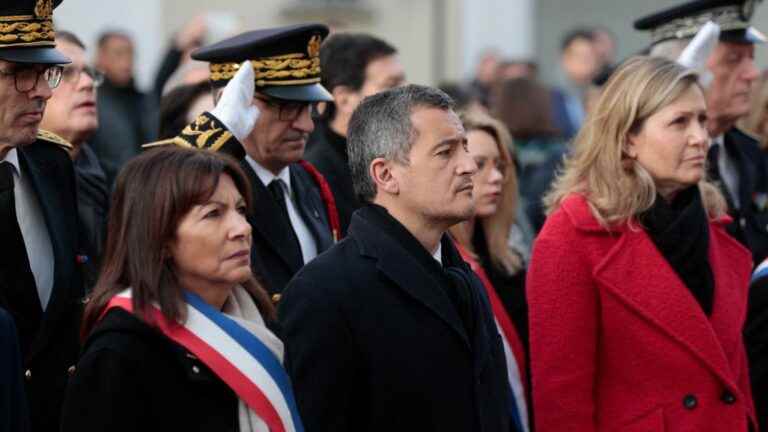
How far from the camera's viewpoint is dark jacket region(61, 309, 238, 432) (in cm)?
385

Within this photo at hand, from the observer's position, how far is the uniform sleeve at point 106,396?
384cm

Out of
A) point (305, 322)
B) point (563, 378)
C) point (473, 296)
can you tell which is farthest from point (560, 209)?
point (305, 322)

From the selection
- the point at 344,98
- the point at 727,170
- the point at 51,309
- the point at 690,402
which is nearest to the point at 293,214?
the point at 51,309

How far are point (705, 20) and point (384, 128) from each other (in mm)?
2866

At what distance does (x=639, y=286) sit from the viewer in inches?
199

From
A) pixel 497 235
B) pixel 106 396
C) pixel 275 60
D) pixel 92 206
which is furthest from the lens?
pixel 497 235

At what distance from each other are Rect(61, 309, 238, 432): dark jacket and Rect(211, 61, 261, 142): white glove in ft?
3.92

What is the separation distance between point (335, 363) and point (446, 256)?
56 centimetres

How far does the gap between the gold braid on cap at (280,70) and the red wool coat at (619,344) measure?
3.34 feet

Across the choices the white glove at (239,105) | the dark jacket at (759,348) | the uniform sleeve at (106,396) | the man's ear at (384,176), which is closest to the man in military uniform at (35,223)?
the white glove at (239,105)

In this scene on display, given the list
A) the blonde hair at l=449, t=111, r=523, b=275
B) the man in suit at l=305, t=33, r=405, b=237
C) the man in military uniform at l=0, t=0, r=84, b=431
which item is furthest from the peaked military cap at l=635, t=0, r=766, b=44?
the man in military uniform at l=0, t=0, r=84, b=431

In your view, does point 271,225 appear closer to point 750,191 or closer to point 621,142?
point 621,142

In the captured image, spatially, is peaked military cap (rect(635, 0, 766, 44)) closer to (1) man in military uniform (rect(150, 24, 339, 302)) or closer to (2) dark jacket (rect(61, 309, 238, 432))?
(1) man in military uniform (rect(150, 24, 339, 302))

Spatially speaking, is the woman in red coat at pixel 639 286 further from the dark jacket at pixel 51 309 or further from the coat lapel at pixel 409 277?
the dark jacket at pixel 51 309
